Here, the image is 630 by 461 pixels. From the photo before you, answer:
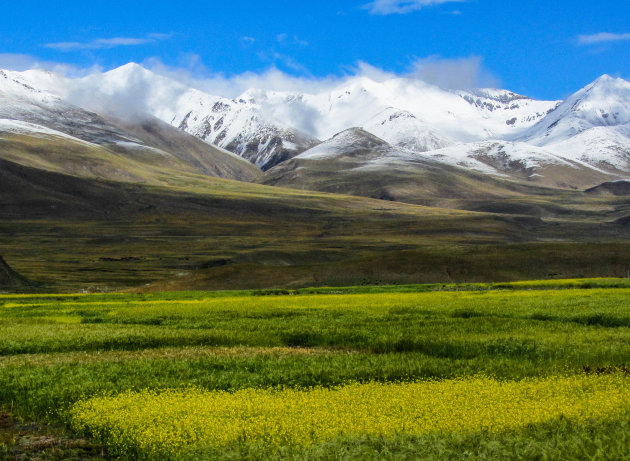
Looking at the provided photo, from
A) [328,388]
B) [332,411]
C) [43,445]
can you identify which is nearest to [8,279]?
[328,388]

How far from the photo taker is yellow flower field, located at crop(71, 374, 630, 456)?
14445mm

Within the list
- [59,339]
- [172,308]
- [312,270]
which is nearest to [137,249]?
[312,270]

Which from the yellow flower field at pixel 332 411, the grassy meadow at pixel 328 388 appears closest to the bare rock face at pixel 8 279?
the grassy meadow at pixel 328 388

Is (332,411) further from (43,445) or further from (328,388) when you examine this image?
(43,445)

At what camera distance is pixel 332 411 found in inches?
638

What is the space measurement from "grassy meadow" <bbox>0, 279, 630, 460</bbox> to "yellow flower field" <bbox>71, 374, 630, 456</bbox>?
47 millimetres

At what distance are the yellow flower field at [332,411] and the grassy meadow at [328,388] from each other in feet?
0.15

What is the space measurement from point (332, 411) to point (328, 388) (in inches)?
134

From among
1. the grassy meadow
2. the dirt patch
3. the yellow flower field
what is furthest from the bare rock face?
the yellow flower field

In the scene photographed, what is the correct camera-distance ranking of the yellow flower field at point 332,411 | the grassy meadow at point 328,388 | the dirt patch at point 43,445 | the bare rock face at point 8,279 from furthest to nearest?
the bare rock face at point 8,279 → the dirt patch at point 43,445 → the yellow flower field at point 332,411 → the grassy meadow at point 328,388

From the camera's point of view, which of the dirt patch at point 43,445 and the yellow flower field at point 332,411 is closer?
the yellow flower field at point 332,411

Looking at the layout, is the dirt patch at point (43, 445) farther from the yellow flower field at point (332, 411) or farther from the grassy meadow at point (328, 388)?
the yellow flower field at point (332, 411)

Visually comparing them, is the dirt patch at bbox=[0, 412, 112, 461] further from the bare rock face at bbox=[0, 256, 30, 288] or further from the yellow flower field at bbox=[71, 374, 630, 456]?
the bare rock face at bbox=[0, 256, 30, 288]

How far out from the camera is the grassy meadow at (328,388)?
13727 millimetres
